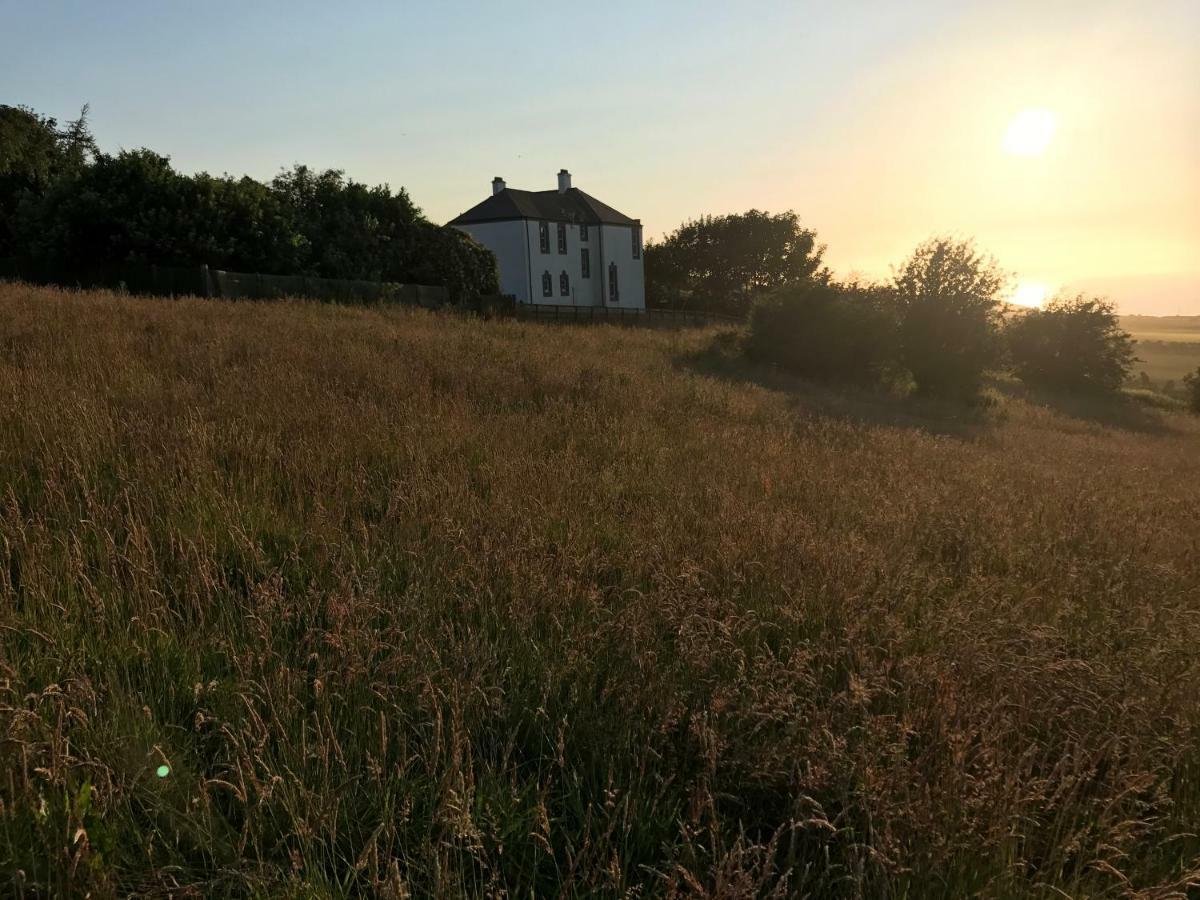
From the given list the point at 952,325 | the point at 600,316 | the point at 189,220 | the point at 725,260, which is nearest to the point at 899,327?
the point at 952,325

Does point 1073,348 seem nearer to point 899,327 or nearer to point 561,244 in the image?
point 899,327

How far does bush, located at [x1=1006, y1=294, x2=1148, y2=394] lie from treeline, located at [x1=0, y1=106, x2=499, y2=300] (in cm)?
2837

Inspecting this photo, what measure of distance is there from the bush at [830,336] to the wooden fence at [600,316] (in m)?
8.89

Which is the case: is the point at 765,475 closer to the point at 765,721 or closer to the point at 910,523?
Result: the point at 910,523

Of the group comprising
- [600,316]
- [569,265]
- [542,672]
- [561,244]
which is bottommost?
[542,672]

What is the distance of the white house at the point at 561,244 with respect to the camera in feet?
149

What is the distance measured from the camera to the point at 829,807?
2.10 m

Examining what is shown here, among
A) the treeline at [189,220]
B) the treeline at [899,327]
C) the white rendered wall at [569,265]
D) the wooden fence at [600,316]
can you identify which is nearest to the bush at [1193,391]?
the treeline at [899,327]

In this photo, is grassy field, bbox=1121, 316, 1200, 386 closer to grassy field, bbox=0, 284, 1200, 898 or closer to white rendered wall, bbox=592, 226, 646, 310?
white rendered wall, bbox=592, 226, 646, 310

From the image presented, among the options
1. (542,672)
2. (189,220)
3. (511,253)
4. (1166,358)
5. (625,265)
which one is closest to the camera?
(542,672)

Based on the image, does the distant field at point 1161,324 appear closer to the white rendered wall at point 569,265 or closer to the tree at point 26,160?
the white rendered wall at point 569,265

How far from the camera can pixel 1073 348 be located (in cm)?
3381

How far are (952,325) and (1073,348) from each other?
663 inches

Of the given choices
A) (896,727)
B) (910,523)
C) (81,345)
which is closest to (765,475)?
(910,523)
